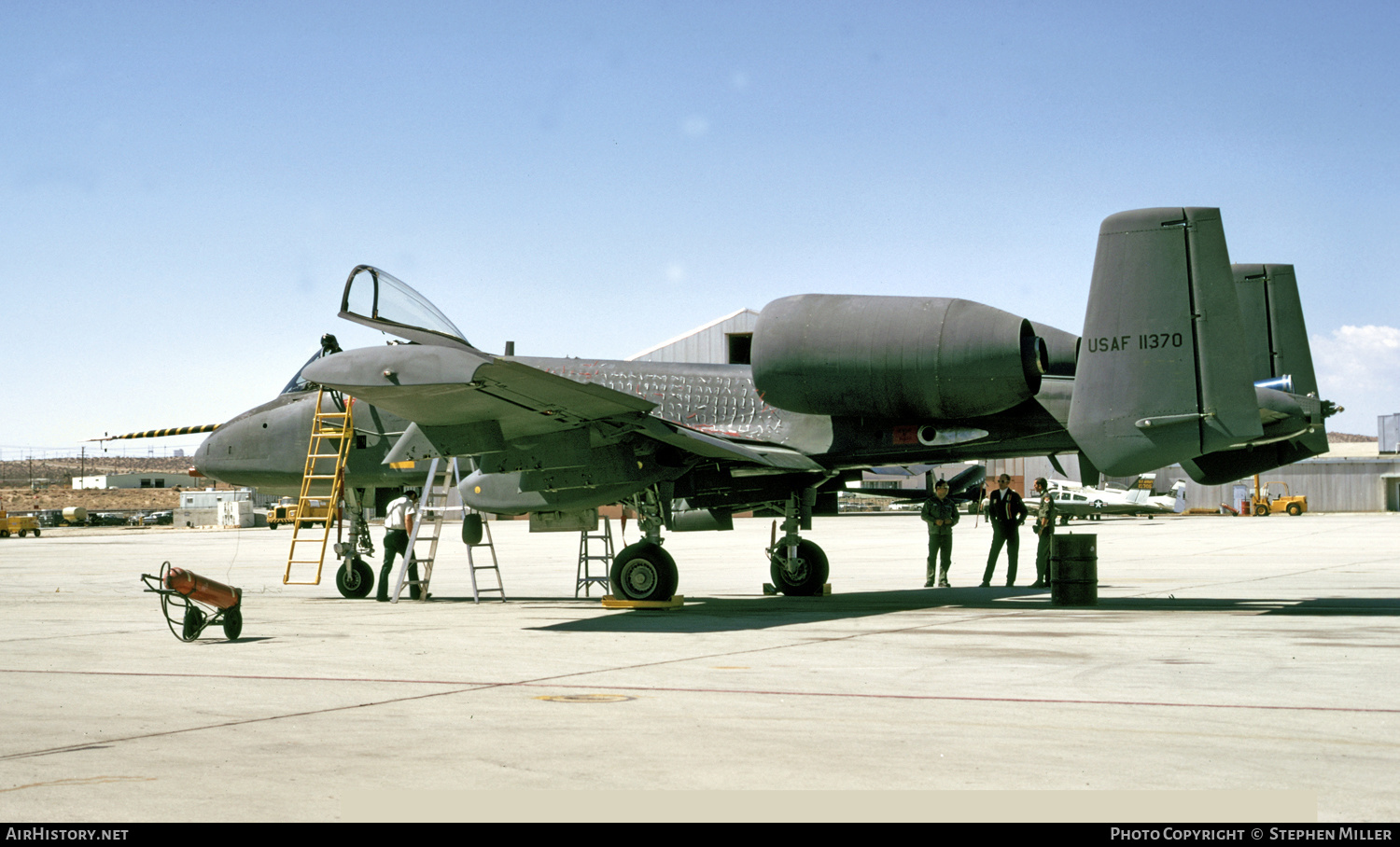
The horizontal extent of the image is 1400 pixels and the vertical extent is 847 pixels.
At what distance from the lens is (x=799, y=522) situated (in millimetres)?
16516

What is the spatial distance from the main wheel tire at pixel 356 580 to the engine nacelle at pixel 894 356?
24.8 feet

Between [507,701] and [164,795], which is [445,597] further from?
[164,795]

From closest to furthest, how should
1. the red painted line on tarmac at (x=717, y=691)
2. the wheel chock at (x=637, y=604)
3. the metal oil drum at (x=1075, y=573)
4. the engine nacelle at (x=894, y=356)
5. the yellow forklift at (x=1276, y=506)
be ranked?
the red painted line on tarmac at (x=717, y=691), the engine nacelle at (x=894, y=356), the wheel chock at (x=637, y=604), the metal oil drum at (x=1075, y=573), the yellow forklift at (x=1276, y=506)

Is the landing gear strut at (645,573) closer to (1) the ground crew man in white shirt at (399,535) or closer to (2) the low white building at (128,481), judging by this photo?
(1) the ground crew man in white shirt at (399,535)

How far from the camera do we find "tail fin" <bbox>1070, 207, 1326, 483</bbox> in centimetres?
1177

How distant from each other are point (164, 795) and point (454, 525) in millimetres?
50894

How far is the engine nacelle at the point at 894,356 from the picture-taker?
12.8 m

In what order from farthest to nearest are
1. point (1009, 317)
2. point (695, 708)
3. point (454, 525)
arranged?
point (454, 525) < point (1009, 317) < point (695, 708)

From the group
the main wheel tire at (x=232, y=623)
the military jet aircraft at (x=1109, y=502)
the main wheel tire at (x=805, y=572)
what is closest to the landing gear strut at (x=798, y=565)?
the main wheel tire at (x=805, y=572)

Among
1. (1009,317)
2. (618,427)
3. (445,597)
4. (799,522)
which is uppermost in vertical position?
(1009,317)

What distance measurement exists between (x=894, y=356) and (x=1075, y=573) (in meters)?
4.10

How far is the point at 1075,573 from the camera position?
14.8 meters
